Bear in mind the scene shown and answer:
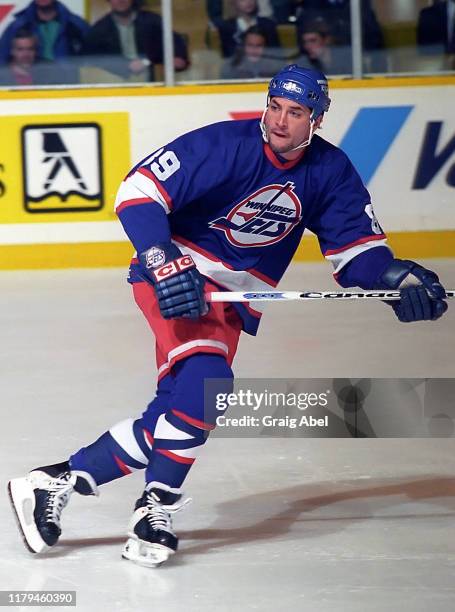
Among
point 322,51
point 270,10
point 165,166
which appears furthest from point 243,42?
point 165,166

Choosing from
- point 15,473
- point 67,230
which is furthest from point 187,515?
point 67,230

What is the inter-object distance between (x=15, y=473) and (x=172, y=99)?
384cm

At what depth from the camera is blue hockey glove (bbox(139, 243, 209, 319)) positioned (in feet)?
9.19

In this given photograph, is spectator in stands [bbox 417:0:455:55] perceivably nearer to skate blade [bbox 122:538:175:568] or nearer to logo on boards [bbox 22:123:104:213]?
logo on boards [bbox 22:123:104:213]

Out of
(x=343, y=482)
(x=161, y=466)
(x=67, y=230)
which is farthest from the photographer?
(x=67, y=230)

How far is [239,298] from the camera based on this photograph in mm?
2957

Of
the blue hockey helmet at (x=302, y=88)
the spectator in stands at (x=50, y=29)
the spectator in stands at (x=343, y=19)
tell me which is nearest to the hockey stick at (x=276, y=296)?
the blue hockey helmet at (x=302, y=88)

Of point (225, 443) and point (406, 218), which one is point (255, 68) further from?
point (225, 443)

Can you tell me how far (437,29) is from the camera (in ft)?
23.9

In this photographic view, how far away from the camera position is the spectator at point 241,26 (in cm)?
721

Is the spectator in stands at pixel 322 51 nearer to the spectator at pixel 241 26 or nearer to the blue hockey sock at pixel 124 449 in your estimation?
the spectator at pixel 241 26

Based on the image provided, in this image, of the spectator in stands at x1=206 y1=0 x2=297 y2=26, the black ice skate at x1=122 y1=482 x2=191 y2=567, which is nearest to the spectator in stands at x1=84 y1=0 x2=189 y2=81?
the spectator in stands at x1=206 y1=0 x2=297 y2=26

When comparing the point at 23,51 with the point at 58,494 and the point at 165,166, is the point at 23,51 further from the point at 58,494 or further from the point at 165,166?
the point at 58,494

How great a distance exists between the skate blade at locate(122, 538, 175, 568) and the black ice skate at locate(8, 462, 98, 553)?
18 centimetres
